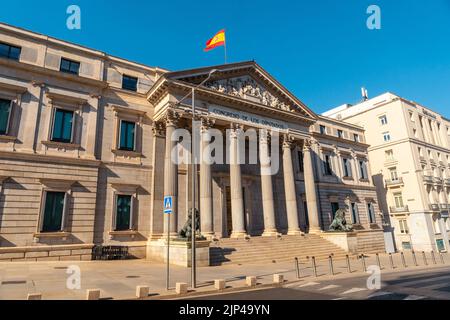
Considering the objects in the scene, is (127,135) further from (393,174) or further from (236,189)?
(393,174)

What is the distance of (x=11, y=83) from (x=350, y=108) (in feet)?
185

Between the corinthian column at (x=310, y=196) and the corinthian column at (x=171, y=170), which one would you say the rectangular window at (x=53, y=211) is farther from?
the corinthian column at (x=310, y=196)

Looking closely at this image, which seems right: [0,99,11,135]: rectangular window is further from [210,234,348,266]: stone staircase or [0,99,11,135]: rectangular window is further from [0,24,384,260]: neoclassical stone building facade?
[210,234,348,266]: stone staircase

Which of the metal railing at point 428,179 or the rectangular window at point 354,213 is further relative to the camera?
the metal railing at point 428,179

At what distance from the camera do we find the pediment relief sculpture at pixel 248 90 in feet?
91.0

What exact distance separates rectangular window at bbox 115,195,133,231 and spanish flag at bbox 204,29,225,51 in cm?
1482

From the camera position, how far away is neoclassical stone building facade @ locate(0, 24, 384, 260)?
19.8 meters

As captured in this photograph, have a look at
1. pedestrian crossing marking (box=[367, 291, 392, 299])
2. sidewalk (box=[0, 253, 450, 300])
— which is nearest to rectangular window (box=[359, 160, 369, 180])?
sidewalk (box=[0, 253, 450, 300])

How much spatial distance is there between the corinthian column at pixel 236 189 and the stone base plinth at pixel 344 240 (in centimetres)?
988

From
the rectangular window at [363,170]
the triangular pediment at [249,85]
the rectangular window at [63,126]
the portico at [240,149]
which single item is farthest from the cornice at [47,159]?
the rectangular window at [363,170]

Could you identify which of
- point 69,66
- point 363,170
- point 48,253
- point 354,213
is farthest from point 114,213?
point 363,170

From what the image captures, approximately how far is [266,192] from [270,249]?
584 centimetres

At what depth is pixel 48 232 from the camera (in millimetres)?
19672

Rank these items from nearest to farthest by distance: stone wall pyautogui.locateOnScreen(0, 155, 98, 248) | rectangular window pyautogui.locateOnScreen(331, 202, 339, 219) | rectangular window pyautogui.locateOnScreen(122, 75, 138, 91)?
stone wall pyautogui.locateOnScreen(0, 155, 98, 248)
rectangular window pyautogui.locateOnScreen(122, 75, 138, 91)
rectangular window pyautogui.locateOnScreen(331, 202, 339, 219)
